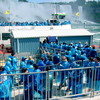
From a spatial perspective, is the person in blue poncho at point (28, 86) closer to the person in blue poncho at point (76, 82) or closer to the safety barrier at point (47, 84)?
the safety barrier at point (47, 84)

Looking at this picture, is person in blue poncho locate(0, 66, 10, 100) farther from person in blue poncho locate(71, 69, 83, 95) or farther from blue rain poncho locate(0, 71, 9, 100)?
person in blue poncho locate(71, 69, 83, 95)

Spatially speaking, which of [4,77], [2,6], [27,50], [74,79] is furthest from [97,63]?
[2,6]

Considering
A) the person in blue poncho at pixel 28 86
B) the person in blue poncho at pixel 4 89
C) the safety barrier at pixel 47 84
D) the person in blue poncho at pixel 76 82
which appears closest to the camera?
the person in blue poncho at pixel 4 89

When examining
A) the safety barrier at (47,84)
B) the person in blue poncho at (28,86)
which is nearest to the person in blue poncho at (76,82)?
the safety barrier at (47,84)

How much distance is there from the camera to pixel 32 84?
6.44m

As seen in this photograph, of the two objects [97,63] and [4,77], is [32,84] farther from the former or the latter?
[97,63]

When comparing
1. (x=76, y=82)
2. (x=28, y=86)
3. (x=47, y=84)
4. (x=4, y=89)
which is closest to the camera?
(x=4, y=89)

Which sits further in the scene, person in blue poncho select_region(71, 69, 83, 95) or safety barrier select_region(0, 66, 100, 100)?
person in blue poncho select_region(71, 69, 83, 95)

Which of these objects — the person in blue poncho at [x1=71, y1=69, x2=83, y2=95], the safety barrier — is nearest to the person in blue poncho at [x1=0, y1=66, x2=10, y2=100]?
the safety barrier

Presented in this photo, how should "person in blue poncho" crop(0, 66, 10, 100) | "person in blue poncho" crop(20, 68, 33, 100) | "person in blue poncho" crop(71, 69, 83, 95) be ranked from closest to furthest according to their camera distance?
"person in blue poncho" crop(0, 66, 10, 100)
"person in blue poncho" crop(20, 68, 33, 100)
"person in blue poncho" crop(71, 69, 83, 95)

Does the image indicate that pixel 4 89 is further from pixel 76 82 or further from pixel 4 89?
pixel 76 82

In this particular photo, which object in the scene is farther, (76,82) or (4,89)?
(76,82)

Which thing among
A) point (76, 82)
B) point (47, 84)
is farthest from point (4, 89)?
point (76, 82)

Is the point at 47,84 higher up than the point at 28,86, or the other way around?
the point at 47,84
